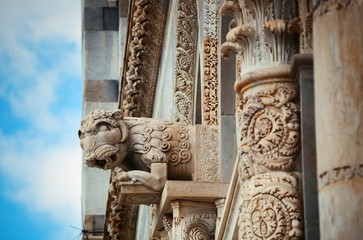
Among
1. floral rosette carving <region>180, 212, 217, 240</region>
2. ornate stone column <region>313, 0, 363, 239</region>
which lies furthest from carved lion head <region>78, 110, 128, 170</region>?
ornate stone column <region>313, 0, 363, 239</region>

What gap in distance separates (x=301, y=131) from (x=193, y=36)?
793cm

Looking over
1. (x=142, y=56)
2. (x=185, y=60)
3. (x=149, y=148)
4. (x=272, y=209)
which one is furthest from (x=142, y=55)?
(x=272, y=209)

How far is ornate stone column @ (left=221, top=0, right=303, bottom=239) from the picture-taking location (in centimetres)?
1354

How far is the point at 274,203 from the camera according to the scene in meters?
13.6

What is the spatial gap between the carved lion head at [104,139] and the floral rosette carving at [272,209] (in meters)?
4.67

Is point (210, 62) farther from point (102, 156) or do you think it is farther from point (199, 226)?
point (199, 226)

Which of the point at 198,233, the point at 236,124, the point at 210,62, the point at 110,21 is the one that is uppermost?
the point at 110,21

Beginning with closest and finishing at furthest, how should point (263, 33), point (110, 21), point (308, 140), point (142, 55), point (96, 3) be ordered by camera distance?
point (308, 140)
point (263, 33)
point (142, 55)
point (110, 21)
point (96, 3)

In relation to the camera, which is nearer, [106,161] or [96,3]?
Answer: [106,161]

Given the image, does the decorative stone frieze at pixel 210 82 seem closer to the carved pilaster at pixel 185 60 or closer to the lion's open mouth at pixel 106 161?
the lion's open mouth at pixel 106 161

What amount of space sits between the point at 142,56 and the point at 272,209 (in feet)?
35.8

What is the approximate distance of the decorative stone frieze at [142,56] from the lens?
77.7 feet

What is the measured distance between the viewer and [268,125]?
539 inches

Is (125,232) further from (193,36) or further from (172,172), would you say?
(172,172)
